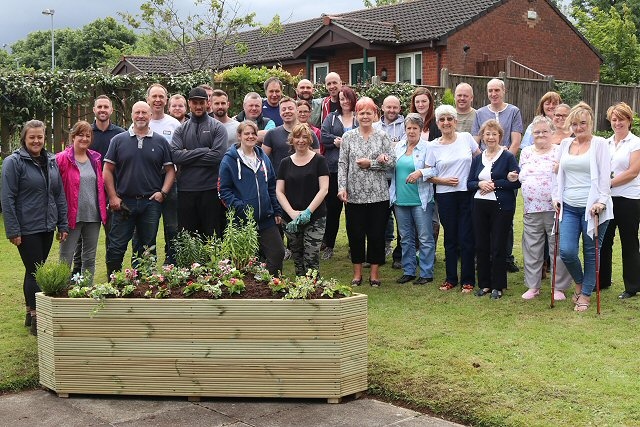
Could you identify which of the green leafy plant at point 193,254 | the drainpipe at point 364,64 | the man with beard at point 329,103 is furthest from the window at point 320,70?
the green leafy plant at point 193,254

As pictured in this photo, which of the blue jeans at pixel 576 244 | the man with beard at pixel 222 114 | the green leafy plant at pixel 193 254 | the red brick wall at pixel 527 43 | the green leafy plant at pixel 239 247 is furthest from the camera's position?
the red brick wall at pixel 527 43

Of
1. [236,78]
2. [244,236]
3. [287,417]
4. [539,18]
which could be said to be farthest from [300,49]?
[287,417]

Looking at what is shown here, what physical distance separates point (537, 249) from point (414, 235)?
4.63 ft

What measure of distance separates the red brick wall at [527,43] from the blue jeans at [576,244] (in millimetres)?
20055

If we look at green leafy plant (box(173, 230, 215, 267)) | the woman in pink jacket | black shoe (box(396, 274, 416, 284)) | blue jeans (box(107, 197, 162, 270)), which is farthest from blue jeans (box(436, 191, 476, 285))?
the woman in pink jacket

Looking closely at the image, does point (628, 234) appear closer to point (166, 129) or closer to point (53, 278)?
point (166, 129)

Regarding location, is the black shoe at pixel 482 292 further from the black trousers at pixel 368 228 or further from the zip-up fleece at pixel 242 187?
the zip-up fleece at pixel 242 187

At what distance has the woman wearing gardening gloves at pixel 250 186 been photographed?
292 inches

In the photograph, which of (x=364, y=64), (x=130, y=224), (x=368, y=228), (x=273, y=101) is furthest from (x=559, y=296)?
(x=364, y=64)

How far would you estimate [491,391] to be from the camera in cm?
514

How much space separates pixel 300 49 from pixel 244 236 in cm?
2341

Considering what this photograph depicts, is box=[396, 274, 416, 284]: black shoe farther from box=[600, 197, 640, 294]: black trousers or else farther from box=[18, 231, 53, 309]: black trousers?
box=[18, 231, 53, 309]: black trousers

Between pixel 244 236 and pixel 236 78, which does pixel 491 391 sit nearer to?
pixel 244 236

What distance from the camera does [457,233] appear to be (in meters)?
8.40
